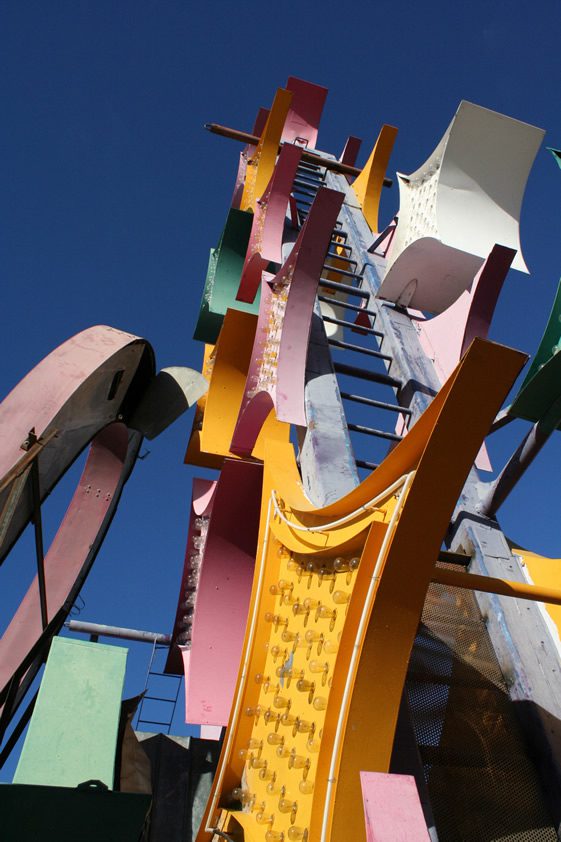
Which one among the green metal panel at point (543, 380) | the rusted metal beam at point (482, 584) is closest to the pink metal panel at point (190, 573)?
the green metal panel at point (543, 380)

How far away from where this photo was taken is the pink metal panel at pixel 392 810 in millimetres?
1951

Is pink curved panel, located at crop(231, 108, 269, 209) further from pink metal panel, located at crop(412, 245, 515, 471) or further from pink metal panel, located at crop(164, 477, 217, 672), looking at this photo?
pink metal panel, located at crop(412, 245, 515, 471)

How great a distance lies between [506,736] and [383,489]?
5.17 feet

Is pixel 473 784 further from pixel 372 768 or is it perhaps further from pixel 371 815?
pixel 371 815

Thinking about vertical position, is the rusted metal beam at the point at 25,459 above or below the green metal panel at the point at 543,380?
below

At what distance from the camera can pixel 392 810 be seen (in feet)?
6.63

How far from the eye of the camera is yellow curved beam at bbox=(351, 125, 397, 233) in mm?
9102

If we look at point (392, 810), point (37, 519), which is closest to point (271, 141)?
point (37, 519)

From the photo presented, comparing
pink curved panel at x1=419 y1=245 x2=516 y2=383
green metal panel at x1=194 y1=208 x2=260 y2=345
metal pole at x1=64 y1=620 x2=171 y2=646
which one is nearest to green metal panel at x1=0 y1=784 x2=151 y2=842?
pink curved panel at x1=419 y1=245 x2=516 y2=383

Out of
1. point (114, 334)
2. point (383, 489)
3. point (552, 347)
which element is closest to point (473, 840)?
point (383, 489)

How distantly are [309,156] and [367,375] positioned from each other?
5799 mm

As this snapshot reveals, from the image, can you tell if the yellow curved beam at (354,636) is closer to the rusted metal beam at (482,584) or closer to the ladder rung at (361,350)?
the rusted metal beam at (482,584)

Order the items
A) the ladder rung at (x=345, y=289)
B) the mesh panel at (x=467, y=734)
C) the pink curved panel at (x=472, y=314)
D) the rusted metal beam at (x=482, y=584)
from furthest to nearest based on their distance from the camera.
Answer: the ladder rung at (x=345, y=289)
the pink curved panel at (x=472, y=314)
the mesh panel at (x=467, y=734)
the rusted metal beam at (x=482, y=584)

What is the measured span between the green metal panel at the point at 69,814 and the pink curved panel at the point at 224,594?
144cm
